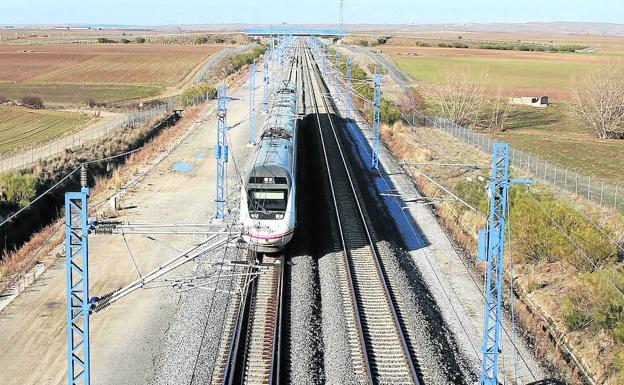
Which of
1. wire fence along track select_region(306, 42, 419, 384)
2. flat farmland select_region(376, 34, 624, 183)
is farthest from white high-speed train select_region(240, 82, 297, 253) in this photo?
flat farmland select_region(376, 34, 624, 183)

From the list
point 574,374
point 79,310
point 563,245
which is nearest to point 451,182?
point 563,245

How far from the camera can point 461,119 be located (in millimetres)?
60812

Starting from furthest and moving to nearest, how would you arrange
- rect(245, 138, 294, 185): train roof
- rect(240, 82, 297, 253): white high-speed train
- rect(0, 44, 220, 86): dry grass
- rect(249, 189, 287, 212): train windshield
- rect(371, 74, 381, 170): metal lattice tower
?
rect(0, 44, 220, 86): dry grass
rect(371, 74, 381, 170): metal lattice tower
rect(245, 138, 294, 185): train roof
rect(249, 189, 287, 212): train windshield
rect(240, 82, 297, 253): white high-speed train

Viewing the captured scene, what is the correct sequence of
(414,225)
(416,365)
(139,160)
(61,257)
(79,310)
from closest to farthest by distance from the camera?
(79,310), (416,365), (61,257), (414,225), (139,160)

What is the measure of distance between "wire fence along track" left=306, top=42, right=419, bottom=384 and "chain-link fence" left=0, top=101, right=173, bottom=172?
62.9 feet

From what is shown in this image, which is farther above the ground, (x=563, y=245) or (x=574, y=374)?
(x=563, y=245)

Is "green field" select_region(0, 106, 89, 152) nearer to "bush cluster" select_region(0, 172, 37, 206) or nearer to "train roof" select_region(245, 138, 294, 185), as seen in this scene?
"bush cluster" select_region(0, 172, 37, 206)

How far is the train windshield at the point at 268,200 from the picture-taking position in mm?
21891

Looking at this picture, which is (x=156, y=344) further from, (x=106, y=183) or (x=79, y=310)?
(x=106, y=183)

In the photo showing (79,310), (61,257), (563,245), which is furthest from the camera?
(61,257)

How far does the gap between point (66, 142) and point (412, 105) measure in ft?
113

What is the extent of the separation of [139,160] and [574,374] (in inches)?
1224

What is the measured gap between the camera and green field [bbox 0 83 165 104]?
7681cm

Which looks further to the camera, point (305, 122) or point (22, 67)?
point (22, 67)
